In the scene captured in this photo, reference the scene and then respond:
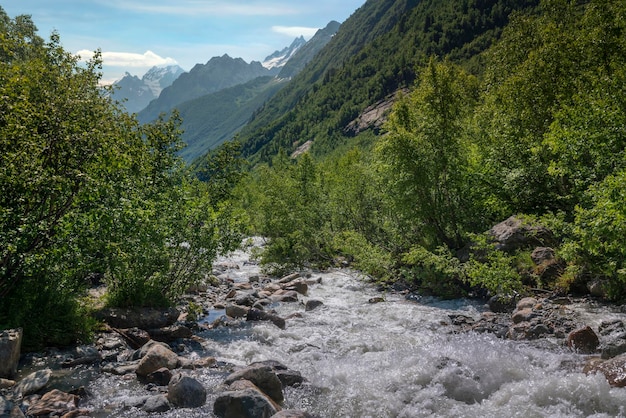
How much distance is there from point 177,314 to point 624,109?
63.4 feet

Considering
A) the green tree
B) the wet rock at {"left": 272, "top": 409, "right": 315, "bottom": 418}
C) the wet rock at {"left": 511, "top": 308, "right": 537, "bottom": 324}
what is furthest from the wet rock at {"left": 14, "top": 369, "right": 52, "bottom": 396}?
the green tree

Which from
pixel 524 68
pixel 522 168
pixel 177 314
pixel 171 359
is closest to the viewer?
pixel 171 359

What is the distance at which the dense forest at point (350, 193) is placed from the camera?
11.3m

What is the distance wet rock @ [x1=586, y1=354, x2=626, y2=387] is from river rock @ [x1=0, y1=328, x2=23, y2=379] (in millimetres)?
13629

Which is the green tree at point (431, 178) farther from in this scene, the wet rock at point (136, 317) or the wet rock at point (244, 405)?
the wet rock at point (244, 405)

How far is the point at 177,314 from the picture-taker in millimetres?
16172

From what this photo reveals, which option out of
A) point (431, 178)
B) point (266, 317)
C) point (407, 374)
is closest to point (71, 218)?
point (266, 317)

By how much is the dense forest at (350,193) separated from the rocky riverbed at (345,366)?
4.70ft

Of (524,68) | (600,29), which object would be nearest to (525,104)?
(524,68)

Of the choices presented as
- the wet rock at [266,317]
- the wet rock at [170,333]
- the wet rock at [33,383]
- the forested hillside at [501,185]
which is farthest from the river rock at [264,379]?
the forested hillside at [501,185]

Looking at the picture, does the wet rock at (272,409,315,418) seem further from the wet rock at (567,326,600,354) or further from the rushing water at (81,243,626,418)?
the wet rock at (567,326,600,354)

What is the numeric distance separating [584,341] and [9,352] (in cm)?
1469

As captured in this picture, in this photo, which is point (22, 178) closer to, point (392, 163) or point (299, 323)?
point (299, 323)

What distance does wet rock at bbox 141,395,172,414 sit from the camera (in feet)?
30.4
